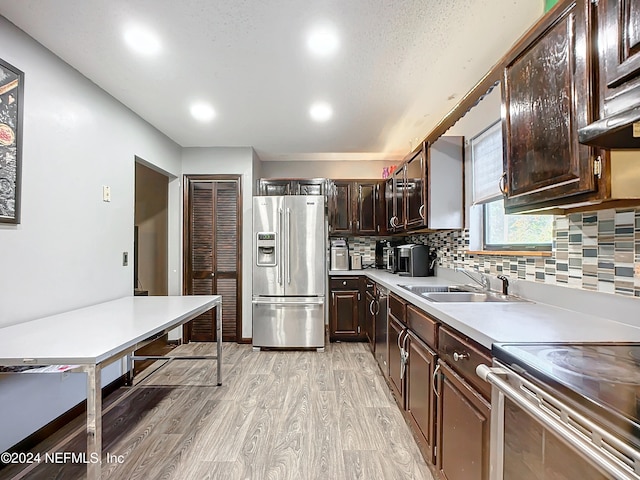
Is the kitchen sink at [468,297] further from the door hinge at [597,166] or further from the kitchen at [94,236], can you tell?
the door hinge at [597,166]

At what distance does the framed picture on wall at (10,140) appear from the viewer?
171cm

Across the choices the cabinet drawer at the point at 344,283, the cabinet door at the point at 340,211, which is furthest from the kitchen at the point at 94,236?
the cabinet door at the point at 340,211

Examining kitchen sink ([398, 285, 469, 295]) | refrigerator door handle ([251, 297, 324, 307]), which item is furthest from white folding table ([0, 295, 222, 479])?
kitchen sink ([398, 285, 469, 295])

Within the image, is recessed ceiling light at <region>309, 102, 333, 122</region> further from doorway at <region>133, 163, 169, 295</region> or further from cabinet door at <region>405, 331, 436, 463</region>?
doorway at <region>133, 163, 169, 295</region>

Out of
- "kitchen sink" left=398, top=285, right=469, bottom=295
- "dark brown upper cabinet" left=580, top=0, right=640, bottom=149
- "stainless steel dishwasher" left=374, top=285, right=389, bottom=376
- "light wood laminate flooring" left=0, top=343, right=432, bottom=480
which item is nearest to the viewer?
"dark brown upper cabinet" left=580, top=0, right=640, bottom=149

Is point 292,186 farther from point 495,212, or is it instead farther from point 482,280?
point 482,280

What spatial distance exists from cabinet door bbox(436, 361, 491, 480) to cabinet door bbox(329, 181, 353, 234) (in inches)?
112

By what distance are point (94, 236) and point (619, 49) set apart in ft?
10.0

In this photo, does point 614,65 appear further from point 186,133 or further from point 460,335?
point 186,133

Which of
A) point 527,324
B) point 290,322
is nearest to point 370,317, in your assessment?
point 290,322

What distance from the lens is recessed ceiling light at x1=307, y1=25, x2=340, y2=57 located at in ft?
6.03

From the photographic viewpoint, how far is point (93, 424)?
1225 millimetres

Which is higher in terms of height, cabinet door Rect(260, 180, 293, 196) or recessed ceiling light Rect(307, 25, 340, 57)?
recessed ceiling light Rect(307, 25, 340, 57)

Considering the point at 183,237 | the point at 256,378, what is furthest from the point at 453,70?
the point at 183,237
